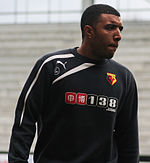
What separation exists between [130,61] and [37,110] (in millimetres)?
10104

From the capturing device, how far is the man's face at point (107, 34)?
195cm

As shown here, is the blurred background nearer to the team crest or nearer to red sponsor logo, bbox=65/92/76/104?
the team crest

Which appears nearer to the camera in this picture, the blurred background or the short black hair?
the short black hair

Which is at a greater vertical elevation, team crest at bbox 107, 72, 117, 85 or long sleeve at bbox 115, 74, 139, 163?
team crest at bbox 107, 72, 117, 85

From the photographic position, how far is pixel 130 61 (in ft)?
39.1

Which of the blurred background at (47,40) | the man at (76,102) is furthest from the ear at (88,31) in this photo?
the blurred background at (47,40)

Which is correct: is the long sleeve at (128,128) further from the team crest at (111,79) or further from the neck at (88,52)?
the neck at (88,52)

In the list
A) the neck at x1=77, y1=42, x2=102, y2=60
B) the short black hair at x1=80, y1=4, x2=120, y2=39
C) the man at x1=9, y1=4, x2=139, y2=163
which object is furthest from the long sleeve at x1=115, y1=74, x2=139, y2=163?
the short black hair at x1=80, y1=4, x2=120, y2=39

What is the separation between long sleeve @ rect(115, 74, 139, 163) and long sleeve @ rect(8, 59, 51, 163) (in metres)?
0.38

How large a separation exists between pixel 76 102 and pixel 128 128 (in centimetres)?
33

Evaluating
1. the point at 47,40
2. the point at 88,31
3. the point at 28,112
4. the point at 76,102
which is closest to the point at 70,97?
the point at 76,102

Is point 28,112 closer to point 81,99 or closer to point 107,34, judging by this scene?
point 81,99

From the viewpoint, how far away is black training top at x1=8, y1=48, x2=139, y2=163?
1.95 metres

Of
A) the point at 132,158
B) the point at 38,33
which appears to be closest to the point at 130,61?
the point at 38,33
